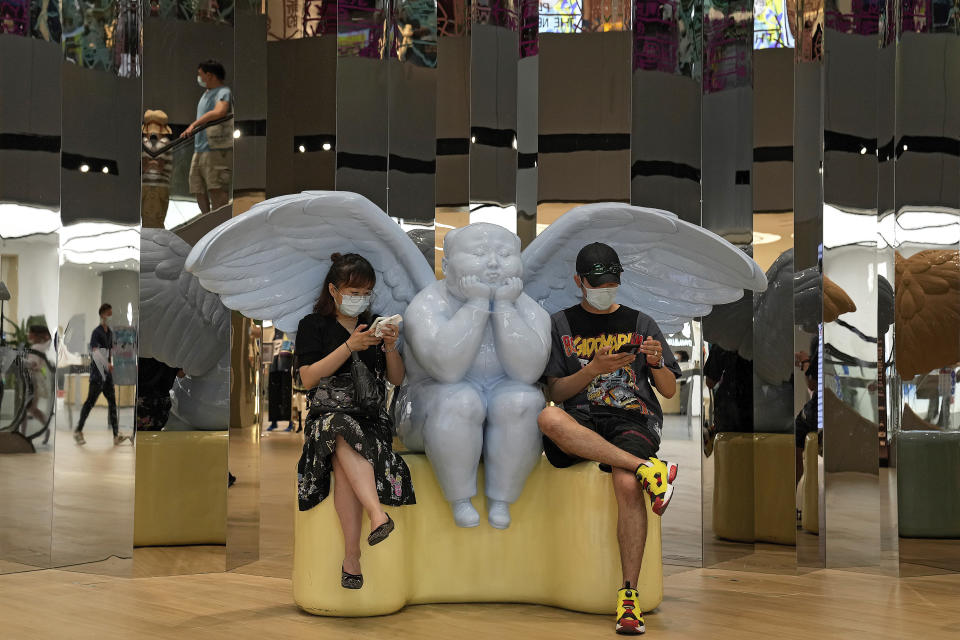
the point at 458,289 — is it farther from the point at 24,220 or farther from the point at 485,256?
the point at 24,220

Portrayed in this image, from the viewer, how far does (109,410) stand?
436 cm

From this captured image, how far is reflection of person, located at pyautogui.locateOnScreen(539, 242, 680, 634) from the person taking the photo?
3.23 meters

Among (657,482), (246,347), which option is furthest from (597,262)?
(246,347)

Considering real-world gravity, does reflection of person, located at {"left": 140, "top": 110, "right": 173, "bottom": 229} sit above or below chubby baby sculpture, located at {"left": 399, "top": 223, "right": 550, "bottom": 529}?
above

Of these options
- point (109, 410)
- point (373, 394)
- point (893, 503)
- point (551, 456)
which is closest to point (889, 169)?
point (893, 503)

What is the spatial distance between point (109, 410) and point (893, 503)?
137 inches

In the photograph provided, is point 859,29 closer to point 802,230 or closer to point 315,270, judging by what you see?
point 802,230

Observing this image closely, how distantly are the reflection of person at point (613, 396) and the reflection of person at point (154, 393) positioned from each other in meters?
1.79

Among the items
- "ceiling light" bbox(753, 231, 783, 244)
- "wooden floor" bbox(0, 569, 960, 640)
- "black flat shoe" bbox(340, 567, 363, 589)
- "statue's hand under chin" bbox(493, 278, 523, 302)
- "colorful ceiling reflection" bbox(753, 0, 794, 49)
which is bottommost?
"wooden floor" bbox(0, 569, 960, 640)

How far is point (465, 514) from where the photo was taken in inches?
137

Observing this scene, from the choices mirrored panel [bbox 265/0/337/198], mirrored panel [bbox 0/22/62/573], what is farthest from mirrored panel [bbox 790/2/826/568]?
mirrored panel [bbox 0/22/62/573]

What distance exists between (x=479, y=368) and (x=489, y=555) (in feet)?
2.17

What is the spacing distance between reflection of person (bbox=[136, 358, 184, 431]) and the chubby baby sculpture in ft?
4.46

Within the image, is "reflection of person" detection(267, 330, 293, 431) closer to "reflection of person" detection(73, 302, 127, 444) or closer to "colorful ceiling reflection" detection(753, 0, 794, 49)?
"reflection of person" detection(73, 302, 127, 444)
